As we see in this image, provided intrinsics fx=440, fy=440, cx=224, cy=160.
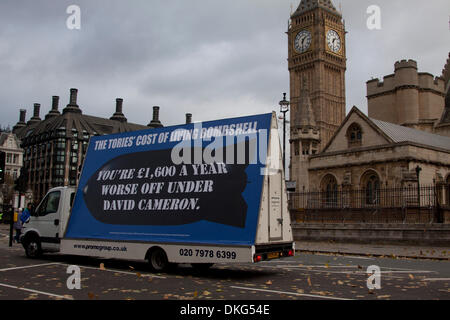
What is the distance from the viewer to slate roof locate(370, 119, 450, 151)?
34.5 meters

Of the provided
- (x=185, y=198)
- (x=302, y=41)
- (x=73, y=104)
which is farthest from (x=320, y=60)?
(x=185, y=198)

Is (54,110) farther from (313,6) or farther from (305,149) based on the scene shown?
(305,149)

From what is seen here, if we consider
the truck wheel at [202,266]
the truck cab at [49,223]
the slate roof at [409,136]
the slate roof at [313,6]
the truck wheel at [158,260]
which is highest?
the slate roof at [313,6]

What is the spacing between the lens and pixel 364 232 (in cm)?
2205

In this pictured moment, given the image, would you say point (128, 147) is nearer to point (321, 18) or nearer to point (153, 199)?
point (153, 199)

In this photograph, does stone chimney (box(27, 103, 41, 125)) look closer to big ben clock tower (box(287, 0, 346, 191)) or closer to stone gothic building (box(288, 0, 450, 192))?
big ben clock tower (box(287, 0, 346, 191))

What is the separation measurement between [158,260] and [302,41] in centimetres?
9768

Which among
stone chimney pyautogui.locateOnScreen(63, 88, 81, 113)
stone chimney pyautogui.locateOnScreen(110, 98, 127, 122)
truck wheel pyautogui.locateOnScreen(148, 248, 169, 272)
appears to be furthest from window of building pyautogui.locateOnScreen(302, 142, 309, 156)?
stone chimney pyautogui.locateOnScreen(110, 98, 127, 122)

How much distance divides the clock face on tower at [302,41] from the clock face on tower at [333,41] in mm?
4712

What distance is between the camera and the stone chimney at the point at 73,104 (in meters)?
110

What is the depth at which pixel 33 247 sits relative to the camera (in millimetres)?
14805

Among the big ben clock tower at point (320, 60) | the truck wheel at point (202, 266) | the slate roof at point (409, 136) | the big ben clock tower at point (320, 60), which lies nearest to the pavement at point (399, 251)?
the truck wheel at point (202, 266)

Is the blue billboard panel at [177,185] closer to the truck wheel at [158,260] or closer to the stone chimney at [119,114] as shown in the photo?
the truck wheel at [158,260]

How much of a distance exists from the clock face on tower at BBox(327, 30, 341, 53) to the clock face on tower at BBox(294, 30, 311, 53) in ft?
15.5
